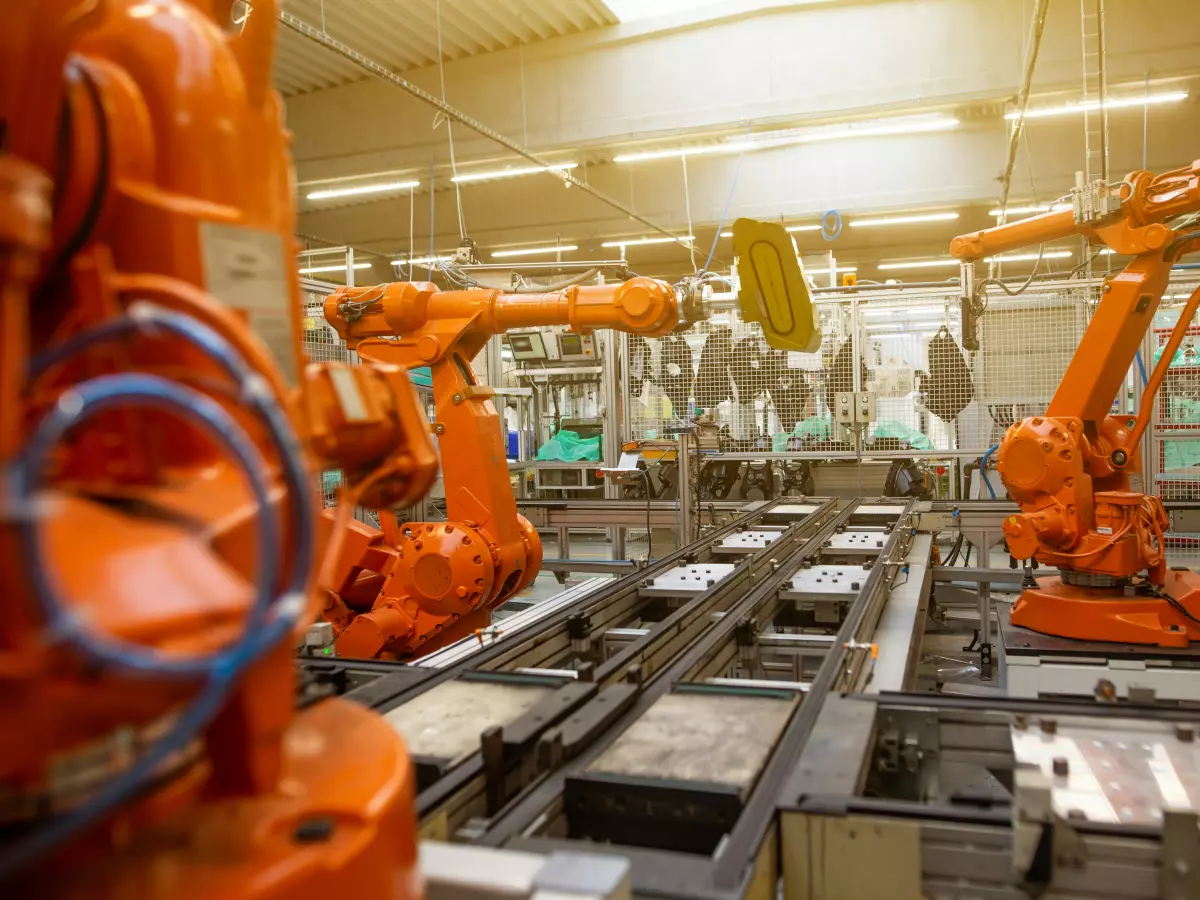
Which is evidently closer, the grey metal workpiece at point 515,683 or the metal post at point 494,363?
the grey metal workpiece at point 515,683

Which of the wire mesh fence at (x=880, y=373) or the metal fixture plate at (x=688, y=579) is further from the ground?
the wire mesh fence at (x=880, y=373)

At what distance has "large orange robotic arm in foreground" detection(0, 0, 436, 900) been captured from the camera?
709mm

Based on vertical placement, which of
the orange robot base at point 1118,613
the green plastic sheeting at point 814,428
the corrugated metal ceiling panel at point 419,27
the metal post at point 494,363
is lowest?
the orange robot base at point 1118,613

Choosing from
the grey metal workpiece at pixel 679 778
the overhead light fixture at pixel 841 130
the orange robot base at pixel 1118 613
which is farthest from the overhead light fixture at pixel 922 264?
the grey metal workpiece at pixel 679 778

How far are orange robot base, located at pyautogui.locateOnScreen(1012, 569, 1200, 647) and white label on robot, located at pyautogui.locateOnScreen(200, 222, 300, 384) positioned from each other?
12.1ft

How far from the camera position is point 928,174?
11219 mm

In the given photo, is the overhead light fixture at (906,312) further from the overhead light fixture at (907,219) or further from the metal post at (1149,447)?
the overhead light fixture at (907,219)

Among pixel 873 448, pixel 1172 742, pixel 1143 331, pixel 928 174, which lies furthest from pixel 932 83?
pixel 1172 742

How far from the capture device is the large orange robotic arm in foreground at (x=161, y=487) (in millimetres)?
709

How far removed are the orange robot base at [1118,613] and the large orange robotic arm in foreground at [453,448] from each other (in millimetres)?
2147

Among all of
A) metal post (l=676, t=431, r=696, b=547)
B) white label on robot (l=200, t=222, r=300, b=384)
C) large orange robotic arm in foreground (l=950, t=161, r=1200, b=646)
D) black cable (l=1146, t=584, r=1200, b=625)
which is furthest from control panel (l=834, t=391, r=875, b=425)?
white label on robot (l=200, t=222, r=300, b=384)

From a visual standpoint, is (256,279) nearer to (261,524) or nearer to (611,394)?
(261,524)

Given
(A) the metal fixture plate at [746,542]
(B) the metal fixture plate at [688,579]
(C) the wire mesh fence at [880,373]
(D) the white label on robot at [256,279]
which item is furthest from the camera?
(C) the wire mesh fence at [880,373]

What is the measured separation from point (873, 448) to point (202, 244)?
24.0 ft
